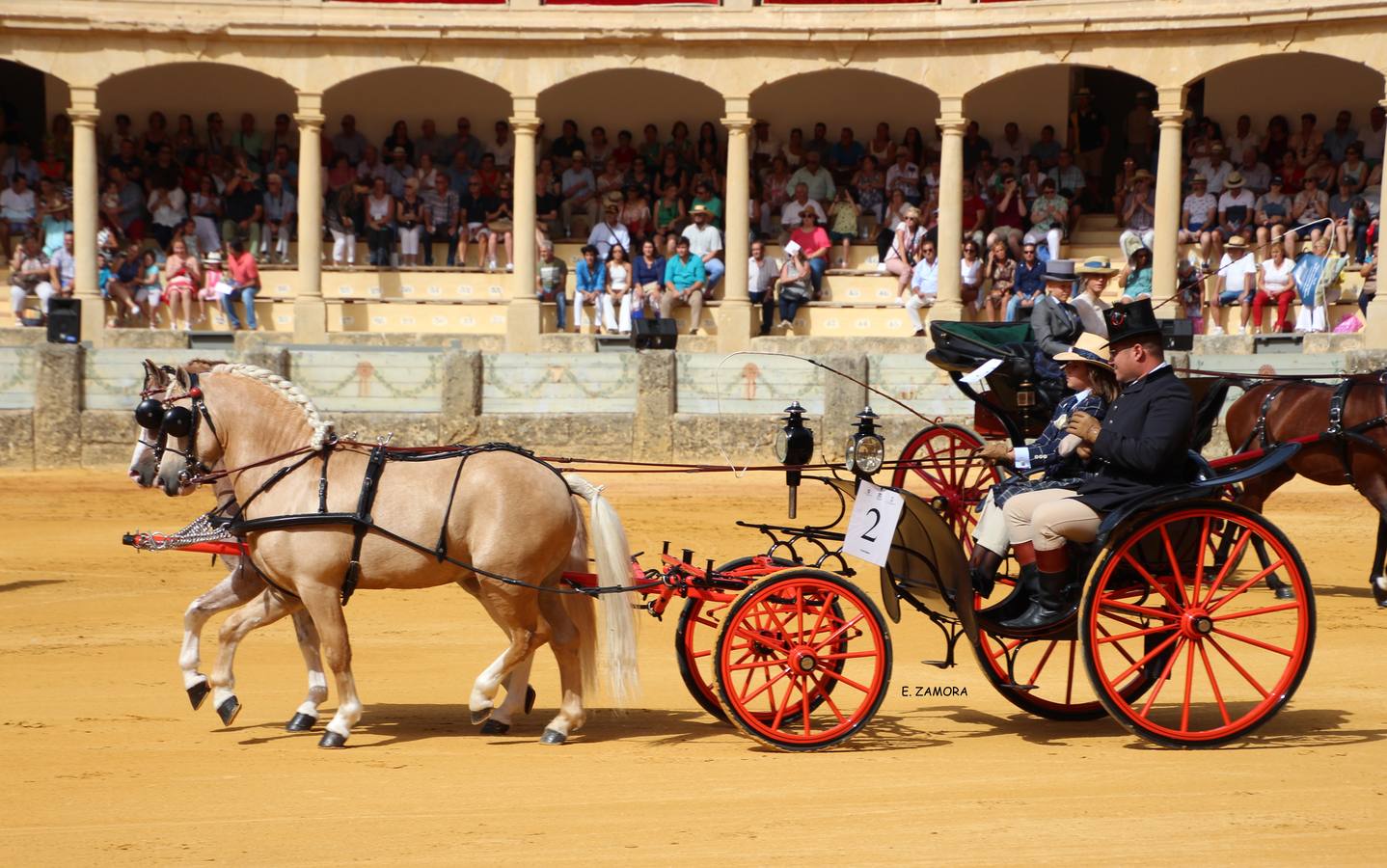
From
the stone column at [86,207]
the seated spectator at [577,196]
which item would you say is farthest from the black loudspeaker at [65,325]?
the seated spectator at [577,196]

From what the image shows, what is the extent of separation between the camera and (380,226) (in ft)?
84.7

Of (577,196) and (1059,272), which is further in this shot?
(577,196)

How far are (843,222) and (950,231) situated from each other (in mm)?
1729

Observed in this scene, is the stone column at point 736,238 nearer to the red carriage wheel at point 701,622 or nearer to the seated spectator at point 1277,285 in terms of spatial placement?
the seated spectator at point 1277,285

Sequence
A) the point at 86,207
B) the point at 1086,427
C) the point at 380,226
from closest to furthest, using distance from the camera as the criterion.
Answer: the point at 1086,427 → the point at 86,207 → the point at 380,226

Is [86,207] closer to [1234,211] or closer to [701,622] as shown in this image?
[1234,211]

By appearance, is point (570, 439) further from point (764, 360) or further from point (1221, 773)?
point (1221, 773)

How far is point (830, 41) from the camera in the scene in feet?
83.3

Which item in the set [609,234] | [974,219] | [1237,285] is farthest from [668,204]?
[1237,285]

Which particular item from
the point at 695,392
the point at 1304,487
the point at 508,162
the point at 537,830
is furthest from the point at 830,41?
the point at 537,830

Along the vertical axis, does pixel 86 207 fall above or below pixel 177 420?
above

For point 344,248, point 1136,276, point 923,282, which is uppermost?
point 344,248

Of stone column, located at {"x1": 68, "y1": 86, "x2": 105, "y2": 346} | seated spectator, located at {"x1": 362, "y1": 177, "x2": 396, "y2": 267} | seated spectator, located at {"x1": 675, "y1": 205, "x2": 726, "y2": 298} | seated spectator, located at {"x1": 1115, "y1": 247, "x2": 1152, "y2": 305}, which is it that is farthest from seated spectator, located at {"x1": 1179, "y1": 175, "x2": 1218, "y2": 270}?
stone column, located at {"x1": 68, "y1": 86, "x2": 105, "y2": 346}

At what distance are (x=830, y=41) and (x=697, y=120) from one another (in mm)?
3885
